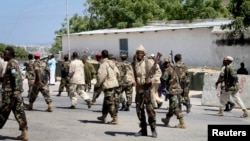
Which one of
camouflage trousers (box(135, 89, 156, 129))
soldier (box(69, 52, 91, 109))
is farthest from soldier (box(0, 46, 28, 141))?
soldier (box(69, 52, 91, 109))

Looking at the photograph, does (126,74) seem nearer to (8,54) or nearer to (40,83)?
(40,83)

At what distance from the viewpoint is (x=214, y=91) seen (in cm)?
1641

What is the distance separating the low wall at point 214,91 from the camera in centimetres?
1592

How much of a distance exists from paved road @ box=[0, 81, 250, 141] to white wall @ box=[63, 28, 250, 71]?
A: 1364cm

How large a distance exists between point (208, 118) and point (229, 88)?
3.55 feet

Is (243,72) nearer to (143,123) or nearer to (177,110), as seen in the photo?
(177,110)

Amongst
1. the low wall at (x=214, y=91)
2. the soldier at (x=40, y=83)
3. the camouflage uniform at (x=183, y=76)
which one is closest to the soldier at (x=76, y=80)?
the soldier at (x=40, y=83)

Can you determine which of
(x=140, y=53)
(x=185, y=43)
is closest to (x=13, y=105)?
(x=140, y=53)

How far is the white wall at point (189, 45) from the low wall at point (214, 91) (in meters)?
10.8

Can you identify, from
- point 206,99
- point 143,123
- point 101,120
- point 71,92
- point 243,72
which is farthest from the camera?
point 243,72

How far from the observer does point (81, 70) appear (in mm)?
14164

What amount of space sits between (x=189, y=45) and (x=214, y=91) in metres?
14.9

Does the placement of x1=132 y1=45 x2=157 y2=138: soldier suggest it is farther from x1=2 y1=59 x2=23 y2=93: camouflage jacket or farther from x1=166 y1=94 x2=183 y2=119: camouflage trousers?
x1=2 y1=59 x2=23 y2=93: camouflage jacket

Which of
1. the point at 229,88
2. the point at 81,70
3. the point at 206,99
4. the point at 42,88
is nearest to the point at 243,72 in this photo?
the point at 206,99
